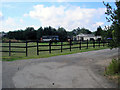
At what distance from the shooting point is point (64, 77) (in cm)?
646

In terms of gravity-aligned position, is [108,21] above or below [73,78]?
above

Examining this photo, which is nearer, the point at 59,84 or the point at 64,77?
the point at 59,84

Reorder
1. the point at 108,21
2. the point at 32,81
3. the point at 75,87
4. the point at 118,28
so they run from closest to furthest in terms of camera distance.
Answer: the point at 75,87 → the point at 32,81 → the point at 118,28 → the point at 108,21

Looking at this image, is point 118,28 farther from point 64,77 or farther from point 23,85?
point 23,85

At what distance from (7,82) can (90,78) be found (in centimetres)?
342

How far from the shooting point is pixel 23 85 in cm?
544

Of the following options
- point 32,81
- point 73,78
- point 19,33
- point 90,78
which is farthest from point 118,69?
point 19,33

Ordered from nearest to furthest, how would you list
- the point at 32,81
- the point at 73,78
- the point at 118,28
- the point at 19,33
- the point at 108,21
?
the point at 32,81 → the point at 73,78 → the point at 118,28 → the point at 108,21 → the point at 19,33

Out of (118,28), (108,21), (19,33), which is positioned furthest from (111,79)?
(19,33)

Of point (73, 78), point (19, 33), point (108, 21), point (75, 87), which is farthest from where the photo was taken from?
point (19, 33)

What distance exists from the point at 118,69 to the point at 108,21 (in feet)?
7.85

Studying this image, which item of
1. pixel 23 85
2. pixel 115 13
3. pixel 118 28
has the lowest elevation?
pixel 23 85

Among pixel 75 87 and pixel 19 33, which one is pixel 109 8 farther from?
pixel 19 33

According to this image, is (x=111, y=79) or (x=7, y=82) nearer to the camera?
(x=7, y=82)
